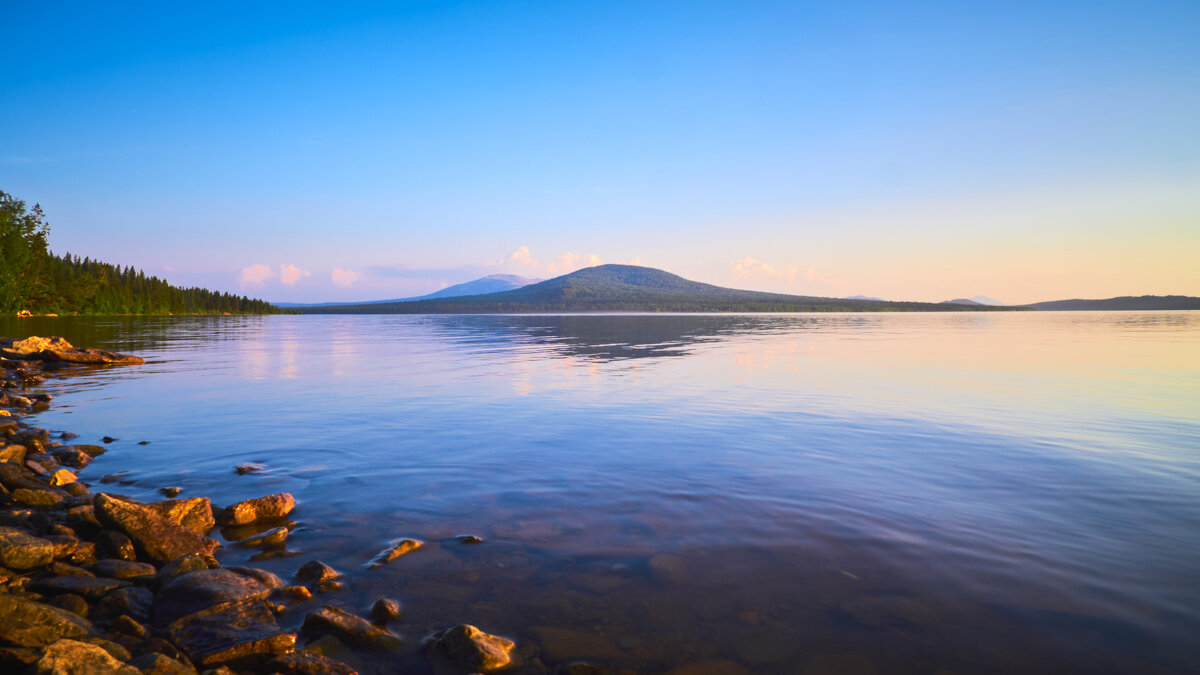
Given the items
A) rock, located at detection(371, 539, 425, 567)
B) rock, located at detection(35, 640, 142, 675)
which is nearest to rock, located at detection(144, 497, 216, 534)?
rock, located at detection(371, 539, 425, 567)

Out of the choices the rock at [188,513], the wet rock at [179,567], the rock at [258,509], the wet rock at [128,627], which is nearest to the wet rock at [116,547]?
the rock at [188,513]

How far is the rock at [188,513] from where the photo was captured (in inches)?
368

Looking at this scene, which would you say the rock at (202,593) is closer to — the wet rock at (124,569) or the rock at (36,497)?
the wet rock at (124,569)

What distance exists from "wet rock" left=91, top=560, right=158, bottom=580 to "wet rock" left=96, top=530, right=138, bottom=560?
346mm

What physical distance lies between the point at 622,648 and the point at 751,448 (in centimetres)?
1008

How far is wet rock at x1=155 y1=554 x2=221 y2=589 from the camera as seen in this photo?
740cm

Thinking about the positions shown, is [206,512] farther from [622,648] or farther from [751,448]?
[751,448]

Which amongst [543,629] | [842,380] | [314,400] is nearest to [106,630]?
[543,629]

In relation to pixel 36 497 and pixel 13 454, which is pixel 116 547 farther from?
pixel 13 454

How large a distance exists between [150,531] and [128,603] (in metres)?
2.02

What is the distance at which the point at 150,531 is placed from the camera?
8508 mm

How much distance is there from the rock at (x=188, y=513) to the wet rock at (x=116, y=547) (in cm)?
76

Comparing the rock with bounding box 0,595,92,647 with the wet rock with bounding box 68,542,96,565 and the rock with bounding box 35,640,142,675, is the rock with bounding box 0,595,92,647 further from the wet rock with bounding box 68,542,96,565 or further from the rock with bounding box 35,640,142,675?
the wet rock with bounding box 68,542,96,565

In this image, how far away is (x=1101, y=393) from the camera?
83.2 feet
